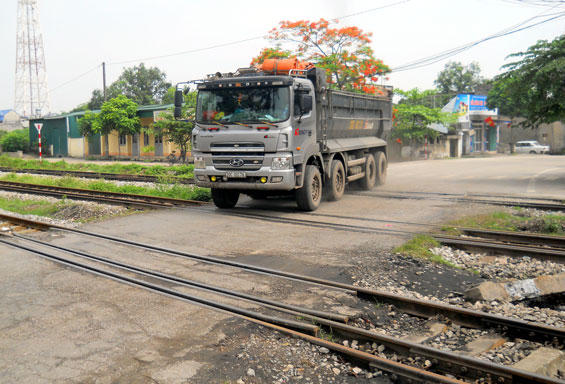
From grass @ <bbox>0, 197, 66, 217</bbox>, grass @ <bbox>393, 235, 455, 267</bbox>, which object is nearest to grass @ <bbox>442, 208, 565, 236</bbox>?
grass @ <bbox>393, 235, 455, 267</bbox>

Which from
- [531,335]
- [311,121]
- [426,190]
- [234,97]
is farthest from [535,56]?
[531,335]

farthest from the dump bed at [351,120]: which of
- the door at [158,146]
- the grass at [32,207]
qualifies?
the door at [158,146]

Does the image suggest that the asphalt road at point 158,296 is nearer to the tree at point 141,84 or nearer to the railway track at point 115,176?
the railway track at point 115,176

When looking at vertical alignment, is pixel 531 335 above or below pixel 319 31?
below

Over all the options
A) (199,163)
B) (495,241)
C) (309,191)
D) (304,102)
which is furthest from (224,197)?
(495,241)

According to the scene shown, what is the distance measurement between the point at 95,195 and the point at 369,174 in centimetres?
904

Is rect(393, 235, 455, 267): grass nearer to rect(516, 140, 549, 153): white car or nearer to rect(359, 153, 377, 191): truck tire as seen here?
rect(359, 153, 377, 191): truck tire

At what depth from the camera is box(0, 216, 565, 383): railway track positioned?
154 inches

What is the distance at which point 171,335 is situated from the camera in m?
4.79

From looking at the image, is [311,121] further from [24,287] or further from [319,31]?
[319,31]

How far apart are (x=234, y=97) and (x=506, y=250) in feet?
21.1

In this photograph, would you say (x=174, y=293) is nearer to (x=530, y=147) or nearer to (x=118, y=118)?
(x=118, y=118)

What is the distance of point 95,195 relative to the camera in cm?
1639

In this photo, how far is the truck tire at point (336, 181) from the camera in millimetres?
13395
